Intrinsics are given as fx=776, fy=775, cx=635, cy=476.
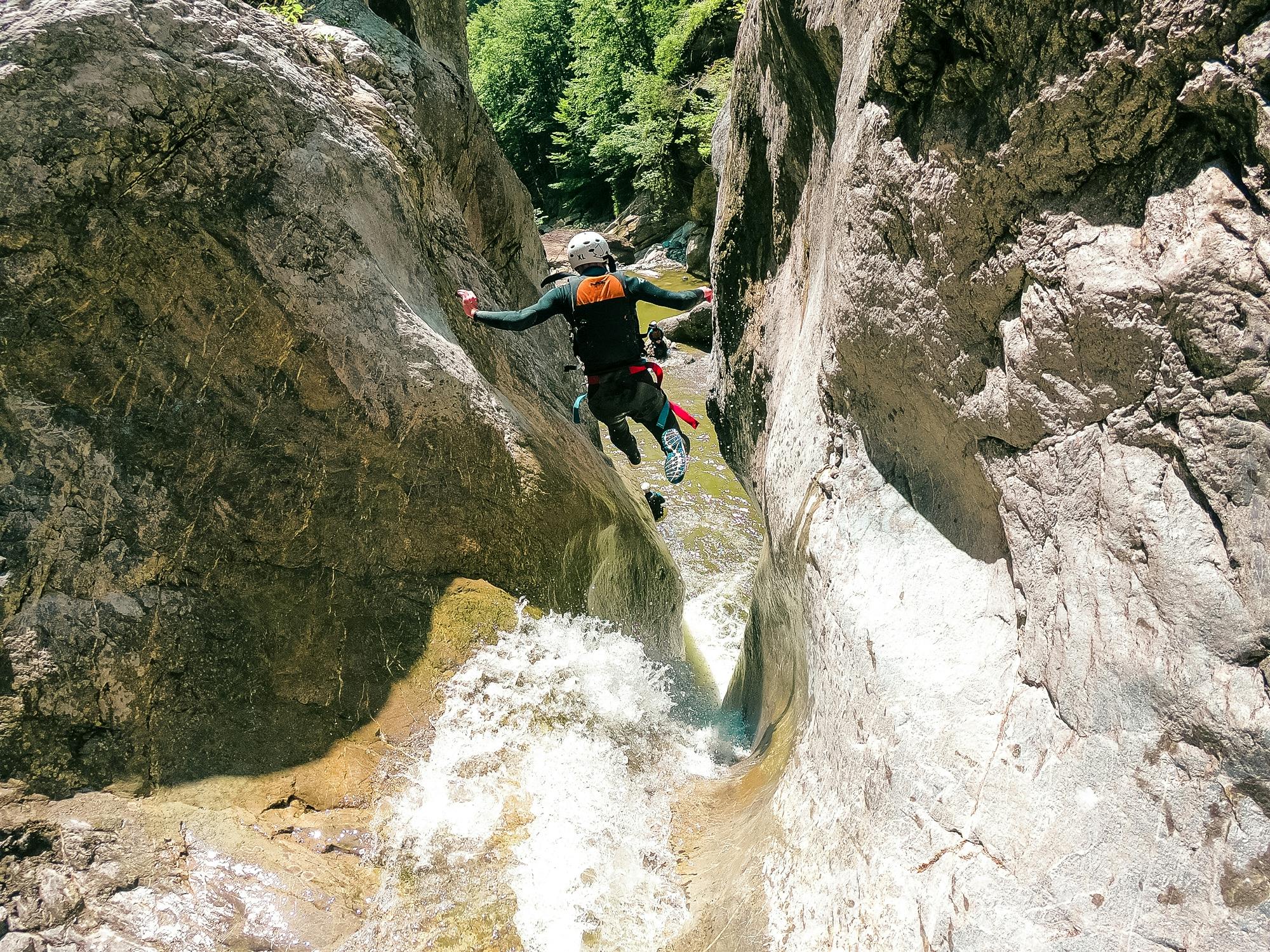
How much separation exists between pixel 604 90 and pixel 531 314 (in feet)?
101

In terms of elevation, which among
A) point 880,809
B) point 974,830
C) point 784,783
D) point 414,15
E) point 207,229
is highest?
point 414,15

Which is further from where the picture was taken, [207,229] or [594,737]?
[594,737]

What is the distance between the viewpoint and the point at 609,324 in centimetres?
585

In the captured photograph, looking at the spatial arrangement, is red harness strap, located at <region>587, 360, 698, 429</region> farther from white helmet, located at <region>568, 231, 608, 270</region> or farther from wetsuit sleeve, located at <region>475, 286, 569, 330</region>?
white helmet, located at <region>568, 231, 608, 270</region>

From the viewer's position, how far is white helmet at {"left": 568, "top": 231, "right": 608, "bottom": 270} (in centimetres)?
576

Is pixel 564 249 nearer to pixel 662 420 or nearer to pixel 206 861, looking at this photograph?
pixel 662 420

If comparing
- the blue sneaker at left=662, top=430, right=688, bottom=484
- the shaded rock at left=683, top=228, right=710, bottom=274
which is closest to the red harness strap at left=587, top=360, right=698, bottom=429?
the blue sneaker at left=662, top=430, right=688, bottom=484

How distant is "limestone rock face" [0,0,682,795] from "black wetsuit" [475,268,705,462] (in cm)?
72

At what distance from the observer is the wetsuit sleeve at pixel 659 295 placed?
5.57 m

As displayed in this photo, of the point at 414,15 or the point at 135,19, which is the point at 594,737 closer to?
the point at 135,19

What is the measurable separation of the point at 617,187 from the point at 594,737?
32.5 meters

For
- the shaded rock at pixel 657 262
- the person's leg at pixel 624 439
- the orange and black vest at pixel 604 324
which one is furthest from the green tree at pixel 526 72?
the orange and black vest at pixel 604 324

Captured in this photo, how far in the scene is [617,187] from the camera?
112 feet

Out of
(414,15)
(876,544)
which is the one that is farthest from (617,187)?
(876,544)
